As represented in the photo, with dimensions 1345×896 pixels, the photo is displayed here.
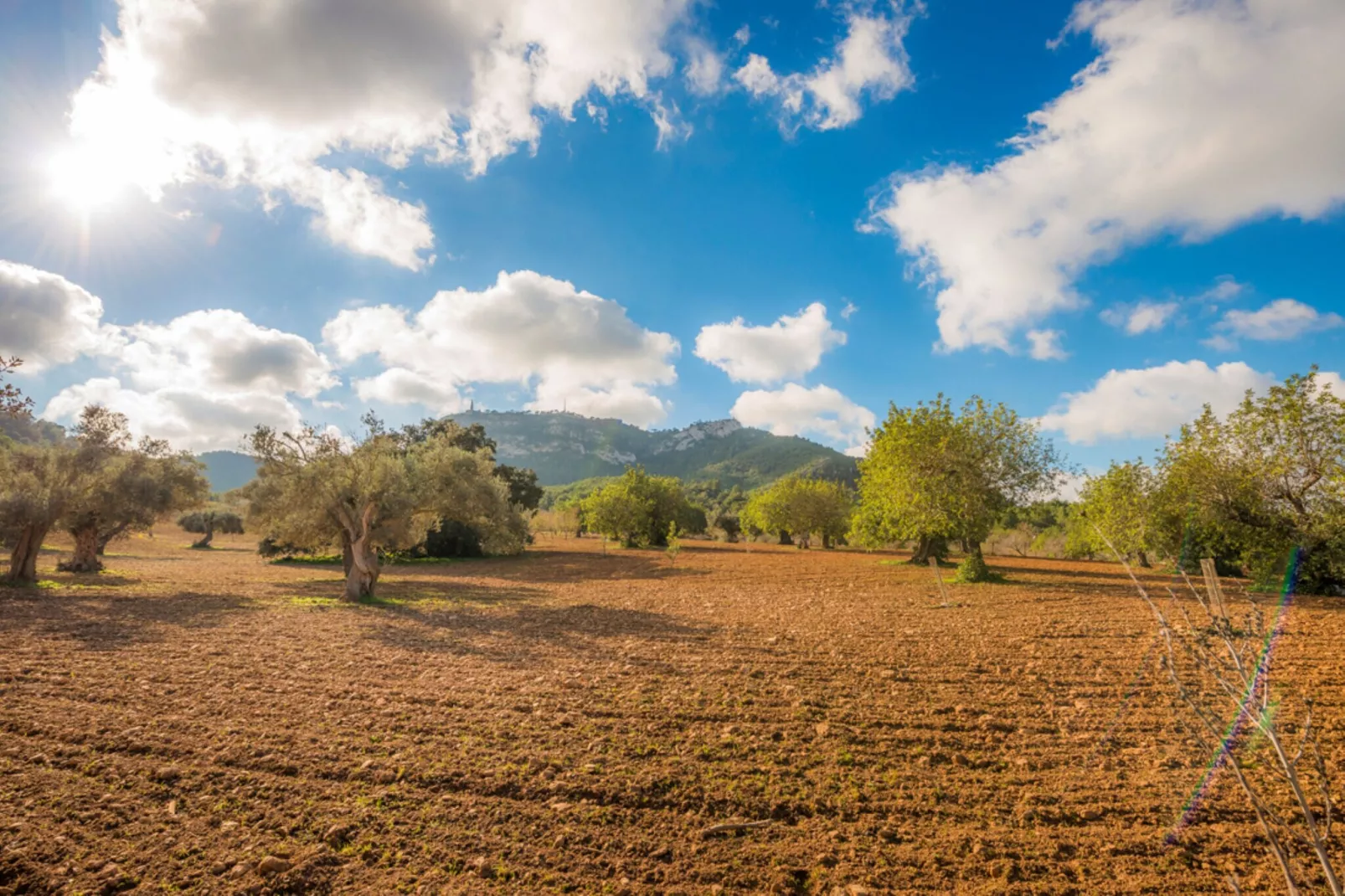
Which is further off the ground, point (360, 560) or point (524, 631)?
point (360, 560)

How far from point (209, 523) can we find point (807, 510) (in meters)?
55.0

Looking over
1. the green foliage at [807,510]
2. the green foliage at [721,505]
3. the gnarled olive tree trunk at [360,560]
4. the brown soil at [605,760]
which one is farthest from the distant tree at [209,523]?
the green foliage at [721,505]

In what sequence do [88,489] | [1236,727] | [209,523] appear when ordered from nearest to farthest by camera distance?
[1236,727], [88,489], [209,523]

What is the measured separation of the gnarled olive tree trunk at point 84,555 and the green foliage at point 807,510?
4794 cm

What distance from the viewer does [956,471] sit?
2545 centimetres

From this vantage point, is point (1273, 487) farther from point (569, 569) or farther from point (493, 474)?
point (493, 474)

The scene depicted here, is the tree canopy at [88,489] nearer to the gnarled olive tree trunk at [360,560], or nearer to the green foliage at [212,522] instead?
the gnarled olive tree trunk at [360,560]

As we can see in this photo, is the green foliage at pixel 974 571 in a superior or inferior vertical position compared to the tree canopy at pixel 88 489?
inferior

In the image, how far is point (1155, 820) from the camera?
5.84 m

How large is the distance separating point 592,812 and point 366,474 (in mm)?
16441

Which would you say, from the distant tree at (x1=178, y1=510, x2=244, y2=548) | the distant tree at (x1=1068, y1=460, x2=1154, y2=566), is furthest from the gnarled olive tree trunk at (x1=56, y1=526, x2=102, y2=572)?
the distant tree at (x1=1068, y1=460, x2=1154, y2=566)

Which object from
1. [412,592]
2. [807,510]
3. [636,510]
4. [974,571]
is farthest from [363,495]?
[807,510]

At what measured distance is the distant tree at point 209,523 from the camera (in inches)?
2064

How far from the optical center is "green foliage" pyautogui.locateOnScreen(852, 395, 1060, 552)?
2533cm
